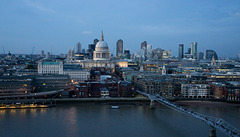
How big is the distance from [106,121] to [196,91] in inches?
431

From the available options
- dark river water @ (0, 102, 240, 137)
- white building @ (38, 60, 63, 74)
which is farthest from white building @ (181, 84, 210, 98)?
white building @ (38, 60, 63, 74)

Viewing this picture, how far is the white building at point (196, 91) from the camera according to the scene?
24.9 metres

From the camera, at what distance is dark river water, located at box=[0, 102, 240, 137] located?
14.4 m

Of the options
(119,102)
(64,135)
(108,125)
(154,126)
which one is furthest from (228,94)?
(64,135)

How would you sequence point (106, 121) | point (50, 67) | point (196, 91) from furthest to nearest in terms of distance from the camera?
1. point (50, 67)
2. point (196, 91)
3. point (106, 121)

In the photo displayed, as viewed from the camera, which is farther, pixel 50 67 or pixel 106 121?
pixel 50 67

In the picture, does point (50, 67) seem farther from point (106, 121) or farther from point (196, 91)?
point (106, 121)

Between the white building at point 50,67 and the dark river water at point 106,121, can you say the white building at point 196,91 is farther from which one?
the white building at point 50,67

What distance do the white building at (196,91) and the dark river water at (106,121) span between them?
3365mm

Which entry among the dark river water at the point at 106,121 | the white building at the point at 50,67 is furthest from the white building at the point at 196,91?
the white building at the point at 50,67

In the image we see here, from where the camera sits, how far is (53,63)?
3506cm

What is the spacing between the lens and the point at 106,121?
16578mm

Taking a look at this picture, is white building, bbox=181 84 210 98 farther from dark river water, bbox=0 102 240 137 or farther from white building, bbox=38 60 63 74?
white building, bbox=38 60 63 74

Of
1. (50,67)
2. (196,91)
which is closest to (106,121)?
(196,91)
